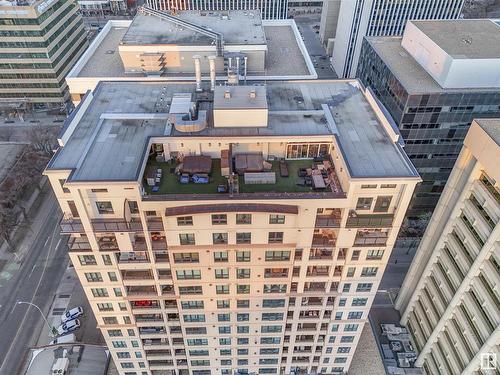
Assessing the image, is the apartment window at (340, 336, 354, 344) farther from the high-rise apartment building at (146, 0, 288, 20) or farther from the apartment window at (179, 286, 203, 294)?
the high-rise apartment building at (146, 0, 288, 20)

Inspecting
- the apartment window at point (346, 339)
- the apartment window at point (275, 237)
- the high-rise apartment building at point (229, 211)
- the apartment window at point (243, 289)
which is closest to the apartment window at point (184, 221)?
the high-rise apartment building at point (229, 211)

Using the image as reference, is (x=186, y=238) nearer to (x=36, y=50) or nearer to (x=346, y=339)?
(x=346, y=339)

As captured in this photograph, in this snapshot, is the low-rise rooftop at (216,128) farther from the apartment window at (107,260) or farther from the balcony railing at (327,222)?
the apartment window at (107,260)

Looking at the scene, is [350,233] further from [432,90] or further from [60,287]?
[60,287]

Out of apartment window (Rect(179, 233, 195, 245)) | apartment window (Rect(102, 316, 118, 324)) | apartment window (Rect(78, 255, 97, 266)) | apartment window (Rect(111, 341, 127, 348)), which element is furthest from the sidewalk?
apartment window (Rect(179, 233, 195, 245))

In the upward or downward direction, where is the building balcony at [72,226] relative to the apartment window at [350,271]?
upward

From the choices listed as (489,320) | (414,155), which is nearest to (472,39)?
(414,155)
